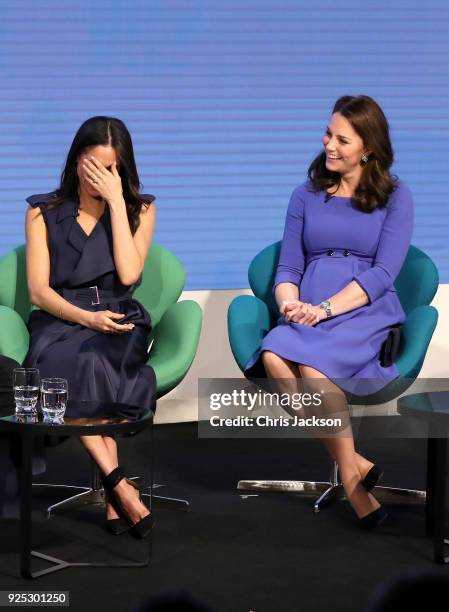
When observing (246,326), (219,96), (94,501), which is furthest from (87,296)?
(219,96)

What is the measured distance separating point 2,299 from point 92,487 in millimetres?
879

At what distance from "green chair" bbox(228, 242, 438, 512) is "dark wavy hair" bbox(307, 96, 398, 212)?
1.45ft

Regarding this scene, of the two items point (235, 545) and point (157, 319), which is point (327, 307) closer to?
point (157, 319)

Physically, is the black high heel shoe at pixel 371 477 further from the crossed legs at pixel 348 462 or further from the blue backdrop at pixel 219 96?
the blue backdrop at pixel 219 96

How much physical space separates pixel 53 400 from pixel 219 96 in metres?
2.67

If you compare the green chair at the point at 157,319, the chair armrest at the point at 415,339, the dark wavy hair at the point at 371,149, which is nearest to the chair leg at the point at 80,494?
the green chair at the point at 157,319

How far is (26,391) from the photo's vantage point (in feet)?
8.47

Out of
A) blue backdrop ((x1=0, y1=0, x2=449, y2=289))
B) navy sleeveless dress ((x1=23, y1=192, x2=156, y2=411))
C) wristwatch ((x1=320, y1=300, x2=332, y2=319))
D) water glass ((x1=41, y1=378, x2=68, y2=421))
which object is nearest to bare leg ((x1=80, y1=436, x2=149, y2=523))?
navy sleeveless dress ((x1=23, y1=192, x2=156, y2=411))

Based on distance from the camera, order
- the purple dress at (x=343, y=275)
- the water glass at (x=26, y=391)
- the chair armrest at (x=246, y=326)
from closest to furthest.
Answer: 1. the water glass at (x=26, y=391)
2. the purple dress at (x=343, y=275)
3. the chair armrest at (x=246, y=326)

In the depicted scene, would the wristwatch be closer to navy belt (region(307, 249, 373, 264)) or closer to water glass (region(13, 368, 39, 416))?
navy belt (region(307, 249, 373, 264))

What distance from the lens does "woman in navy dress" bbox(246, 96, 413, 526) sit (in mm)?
3352

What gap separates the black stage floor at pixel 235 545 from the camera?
2.44 m

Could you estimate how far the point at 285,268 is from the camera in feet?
12.0

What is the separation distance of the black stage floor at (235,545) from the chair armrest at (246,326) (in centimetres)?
53
